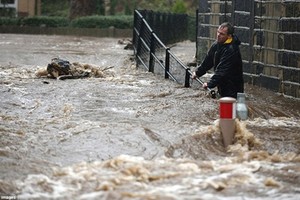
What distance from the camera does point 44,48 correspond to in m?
27.3

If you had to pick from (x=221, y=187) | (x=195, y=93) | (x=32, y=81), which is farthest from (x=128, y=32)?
(x=221, y=187)

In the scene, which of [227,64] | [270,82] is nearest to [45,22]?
[270,82]

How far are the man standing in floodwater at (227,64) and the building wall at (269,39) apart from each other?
249 centimetres

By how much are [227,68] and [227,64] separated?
67mm

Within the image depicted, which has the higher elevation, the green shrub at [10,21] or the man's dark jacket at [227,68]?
the green shrub at [10,21]

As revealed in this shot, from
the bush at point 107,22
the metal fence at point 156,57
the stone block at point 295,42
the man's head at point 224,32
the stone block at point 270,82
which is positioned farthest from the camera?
the bush at point 107,22

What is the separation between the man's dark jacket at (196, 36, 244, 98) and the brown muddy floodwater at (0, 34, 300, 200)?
0.48 m

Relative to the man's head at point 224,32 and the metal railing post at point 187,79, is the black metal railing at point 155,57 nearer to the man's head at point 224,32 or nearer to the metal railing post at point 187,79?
the metal railing post at point 187,79

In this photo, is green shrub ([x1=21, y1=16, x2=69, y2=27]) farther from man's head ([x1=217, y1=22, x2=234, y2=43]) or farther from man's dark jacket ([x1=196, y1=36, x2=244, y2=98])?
man's head ([x1=217, y1=22, x2=234, y2=43])

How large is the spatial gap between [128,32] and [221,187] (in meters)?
31.1

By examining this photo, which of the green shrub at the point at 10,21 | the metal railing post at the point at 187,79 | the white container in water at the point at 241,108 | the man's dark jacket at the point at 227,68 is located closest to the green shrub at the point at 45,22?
the green shrub at the point at 10,21

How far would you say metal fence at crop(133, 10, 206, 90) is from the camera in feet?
55.2

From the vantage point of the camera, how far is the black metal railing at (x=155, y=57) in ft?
55.2

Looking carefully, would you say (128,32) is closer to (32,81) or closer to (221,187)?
(32,81)
